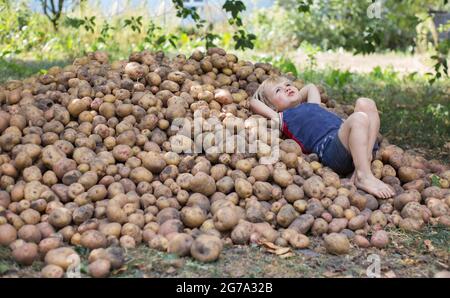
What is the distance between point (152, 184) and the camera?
325 cm

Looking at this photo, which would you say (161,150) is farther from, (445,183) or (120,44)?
(120,44)

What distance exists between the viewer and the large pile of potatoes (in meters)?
2.80

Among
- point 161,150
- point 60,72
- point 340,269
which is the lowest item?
point 340,269

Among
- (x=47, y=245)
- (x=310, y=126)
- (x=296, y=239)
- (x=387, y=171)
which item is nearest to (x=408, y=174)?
(x=387, y=171)

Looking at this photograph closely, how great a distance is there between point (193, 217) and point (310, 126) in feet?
4.25

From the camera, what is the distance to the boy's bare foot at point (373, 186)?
3.36m

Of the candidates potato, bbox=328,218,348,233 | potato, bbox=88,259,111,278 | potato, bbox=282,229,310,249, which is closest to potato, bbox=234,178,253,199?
potato, bbox=282,229,310,249

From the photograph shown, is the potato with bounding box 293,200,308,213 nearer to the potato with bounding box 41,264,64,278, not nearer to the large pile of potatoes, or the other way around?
the large pile of potatoes

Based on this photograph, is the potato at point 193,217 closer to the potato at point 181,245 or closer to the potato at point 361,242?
the potato at point 181,245

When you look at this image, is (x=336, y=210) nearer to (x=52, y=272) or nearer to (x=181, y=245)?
(x=181, y=245)

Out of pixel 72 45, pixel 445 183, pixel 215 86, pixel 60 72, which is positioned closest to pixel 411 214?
pixel 445 183

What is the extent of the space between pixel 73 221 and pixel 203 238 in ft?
2.34
